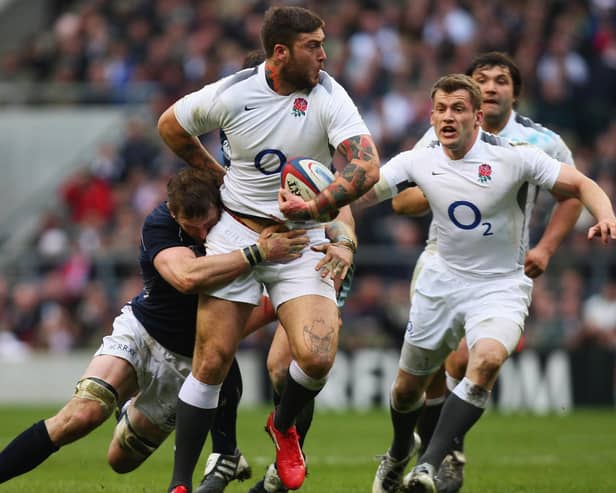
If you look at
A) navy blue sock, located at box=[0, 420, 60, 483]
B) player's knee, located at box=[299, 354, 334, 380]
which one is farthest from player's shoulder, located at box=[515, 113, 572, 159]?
navy blue sock, located at box=[0, 420, 60, 483]

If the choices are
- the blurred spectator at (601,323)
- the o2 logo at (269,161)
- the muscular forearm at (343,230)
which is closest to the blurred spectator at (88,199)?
the blurred spectator at (601,323)

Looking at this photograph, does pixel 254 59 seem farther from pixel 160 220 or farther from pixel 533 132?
pixel 533 132

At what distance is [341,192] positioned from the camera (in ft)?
25.4

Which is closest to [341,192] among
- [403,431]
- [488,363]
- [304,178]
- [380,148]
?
[304,178]

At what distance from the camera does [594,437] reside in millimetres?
14273

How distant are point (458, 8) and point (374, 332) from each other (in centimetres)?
637

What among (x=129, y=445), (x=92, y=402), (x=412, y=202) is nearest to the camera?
(x=92, y=402)

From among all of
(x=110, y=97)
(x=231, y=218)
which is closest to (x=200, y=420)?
(x=231, y=218)

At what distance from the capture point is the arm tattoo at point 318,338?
7.89 meters

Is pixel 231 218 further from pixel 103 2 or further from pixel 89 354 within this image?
pixel 103 2

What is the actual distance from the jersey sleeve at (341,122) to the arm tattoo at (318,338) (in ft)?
3.50

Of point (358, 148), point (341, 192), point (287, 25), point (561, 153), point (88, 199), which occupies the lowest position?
point (88, 199)

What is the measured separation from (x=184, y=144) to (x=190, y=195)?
42cm

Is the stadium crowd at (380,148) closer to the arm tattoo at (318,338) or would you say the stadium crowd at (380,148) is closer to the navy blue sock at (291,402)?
the navy blue sock at (291,402)
